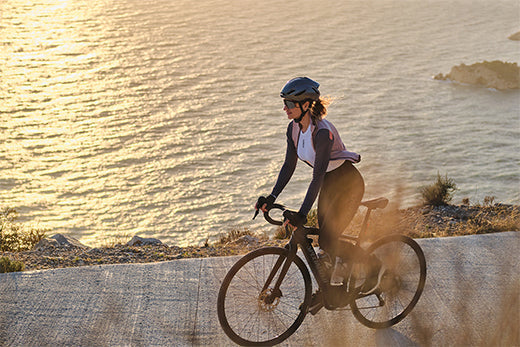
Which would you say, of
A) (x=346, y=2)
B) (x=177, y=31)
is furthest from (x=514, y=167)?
(x=346, y=2)

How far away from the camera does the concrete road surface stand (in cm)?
530

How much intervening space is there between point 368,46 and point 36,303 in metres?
42.5

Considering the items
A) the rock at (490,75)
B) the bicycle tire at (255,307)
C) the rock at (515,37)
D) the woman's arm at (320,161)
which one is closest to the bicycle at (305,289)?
the bicycle tire at (255,307)

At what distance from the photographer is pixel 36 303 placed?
5891mm

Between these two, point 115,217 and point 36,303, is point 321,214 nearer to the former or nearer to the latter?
point 36,303

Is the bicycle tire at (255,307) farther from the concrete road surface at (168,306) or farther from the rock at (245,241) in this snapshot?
the rock at (245,241)

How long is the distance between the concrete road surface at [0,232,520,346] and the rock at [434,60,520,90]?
36.0m

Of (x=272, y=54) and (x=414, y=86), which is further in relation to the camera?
(x=272, y=54)

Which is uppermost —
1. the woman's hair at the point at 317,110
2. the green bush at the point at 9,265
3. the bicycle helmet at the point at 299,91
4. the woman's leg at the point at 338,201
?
the bicycle helmet at the point at 299,91

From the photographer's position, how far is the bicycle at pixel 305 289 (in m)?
4.80

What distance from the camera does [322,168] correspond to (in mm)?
4594

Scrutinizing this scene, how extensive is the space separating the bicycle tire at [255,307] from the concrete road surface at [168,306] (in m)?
0.21

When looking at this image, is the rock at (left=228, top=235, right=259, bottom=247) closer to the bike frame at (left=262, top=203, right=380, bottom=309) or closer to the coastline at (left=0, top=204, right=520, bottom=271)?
the coastline at (left=0, top=204, right=520, bottom=271)

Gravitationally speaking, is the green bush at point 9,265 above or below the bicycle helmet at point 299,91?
below
